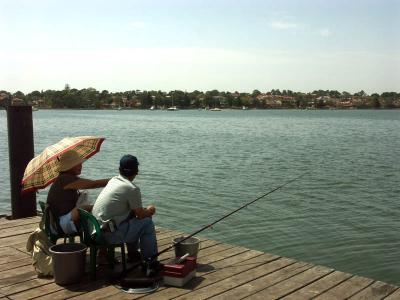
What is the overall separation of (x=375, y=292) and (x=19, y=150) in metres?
4.97

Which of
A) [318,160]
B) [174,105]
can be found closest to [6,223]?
[318,160]

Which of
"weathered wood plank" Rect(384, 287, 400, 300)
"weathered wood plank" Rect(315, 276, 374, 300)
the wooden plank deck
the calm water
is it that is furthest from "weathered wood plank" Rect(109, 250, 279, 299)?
the calm water

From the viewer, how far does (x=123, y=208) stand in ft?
13.7

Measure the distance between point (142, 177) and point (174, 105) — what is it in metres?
161

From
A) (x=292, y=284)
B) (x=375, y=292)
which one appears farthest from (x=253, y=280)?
(x=375, y=292)

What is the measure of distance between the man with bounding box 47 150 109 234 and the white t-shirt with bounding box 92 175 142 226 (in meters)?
0.23

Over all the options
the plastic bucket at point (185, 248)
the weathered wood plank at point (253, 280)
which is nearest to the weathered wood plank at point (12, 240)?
the plastic bucket at point (185, 248)

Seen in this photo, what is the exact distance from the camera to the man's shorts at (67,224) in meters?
4.27

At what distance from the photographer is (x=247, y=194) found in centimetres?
1377

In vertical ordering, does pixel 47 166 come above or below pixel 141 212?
above

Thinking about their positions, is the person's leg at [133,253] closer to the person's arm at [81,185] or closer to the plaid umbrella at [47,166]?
the person's arm at [81,185]

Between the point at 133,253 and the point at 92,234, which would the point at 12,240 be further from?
the point at 92,234

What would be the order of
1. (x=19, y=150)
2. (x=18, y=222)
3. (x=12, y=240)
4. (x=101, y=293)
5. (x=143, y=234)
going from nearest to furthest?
(x=101, y=293) < (x=143, y=234) < (x=12, y=240) < (x=18, y=222) < (x=19, y=150)

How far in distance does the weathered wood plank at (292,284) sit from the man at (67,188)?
1.86 metres
